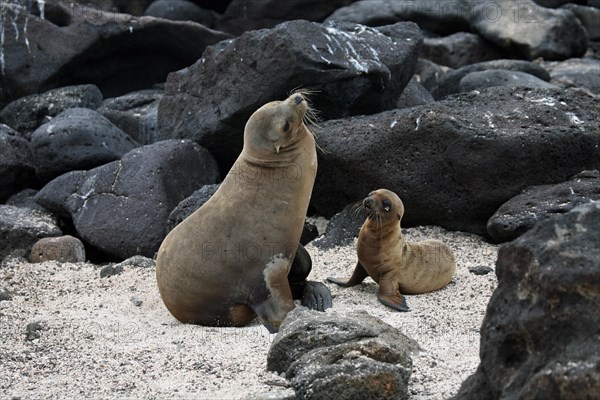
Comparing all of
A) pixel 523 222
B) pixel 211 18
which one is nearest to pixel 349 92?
pixel 523 222

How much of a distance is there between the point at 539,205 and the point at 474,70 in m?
6.65

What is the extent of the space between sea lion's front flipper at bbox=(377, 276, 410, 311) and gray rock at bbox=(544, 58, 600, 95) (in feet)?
24.8

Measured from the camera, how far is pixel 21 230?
9023 mm

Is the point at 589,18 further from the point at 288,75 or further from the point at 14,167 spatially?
the point at 14,167

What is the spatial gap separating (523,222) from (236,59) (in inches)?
125

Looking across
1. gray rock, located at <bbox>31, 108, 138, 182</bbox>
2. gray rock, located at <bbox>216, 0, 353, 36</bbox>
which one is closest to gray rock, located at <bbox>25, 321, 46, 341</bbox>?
gray rock, located at <bbox>31, 108, 138, 182</bbox>

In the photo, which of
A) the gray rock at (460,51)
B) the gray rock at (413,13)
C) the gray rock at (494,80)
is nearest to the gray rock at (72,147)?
the gray rock at (494,80)

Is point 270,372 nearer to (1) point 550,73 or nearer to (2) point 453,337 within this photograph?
(2) point 453,337

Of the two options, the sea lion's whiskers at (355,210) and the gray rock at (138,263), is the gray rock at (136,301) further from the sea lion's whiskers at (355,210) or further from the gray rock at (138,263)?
the sea lion's whiskers at (355,210)

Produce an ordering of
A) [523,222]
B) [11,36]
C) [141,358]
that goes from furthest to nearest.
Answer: [11,36] → [523,222] → [141,358]

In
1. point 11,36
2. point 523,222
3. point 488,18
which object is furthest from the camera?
point 488,18

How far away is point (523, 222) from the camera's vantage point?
7402 millimetres

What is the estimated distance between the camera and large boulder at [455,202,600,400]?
3.32 m

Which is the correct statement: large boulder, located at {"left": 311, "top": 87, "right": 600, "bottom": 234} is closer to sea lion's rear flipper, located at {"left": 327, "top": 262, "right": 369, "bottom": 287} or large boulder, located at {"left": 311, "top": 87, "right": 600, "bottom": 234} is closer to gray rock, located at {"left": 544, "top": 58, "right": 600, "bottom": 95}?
sea lion's rear flipper, located at {"left": 327, "top": 262, "right": 369, "bottom": 287}
